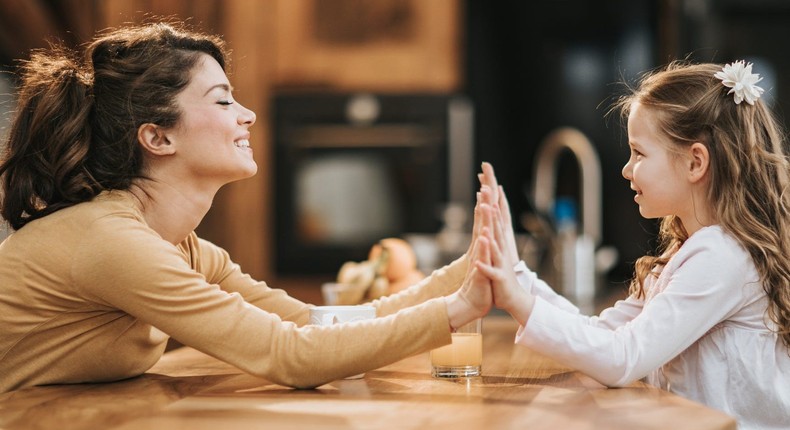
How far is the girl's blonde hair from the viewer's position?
1.37 metres

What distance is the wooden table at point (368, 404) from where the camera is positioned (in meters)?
1.02

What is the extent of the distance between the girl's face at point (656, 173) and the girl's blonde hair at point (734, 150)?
0.02m

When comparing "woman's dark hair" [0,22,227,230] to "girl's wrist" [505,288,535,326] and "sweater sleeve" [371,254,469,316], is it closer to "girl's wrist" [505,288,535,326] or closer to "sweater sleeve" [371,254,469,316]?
"sweater sleeve" [371,254,469,316]

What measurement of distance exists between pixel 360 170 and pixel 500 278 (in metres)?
2.72

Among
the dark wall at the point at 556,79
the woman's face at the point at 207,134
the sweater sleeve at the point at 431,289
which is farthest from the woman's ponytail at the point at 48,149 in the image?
the dark wall at the point at 556,79

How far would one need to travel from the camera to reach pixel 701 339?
1373 mm

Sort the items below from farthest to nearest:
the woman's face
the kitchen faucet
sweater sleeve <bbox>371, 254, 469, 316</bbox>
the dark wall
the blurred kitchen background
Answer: the dark wall < the blurred kitchen background < the kitchen faucet < sweater sleeve <bbox>371, 254, 469, 316</bbox> < the woman's face

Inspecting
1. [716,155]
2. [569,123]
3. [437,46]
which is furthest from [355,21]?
[716,155]

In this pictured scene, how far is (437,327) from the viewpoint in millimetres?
1244

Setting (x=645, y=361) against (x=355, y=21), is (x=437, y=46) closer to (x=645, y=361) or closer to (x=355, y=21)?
(x=355, y=21)

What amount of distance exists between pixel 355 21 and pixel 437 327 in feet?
9.51

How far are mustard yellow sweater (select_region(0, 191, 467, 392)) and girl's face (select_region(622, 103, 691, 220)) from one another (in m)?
0.41

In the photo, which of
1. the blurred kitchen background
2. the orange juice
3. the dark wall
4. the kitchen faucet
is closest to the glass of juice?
the orange juice

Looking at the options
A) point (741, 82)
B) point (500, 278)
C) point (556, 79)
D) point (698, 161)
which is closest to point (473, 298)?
point (500, 278)
